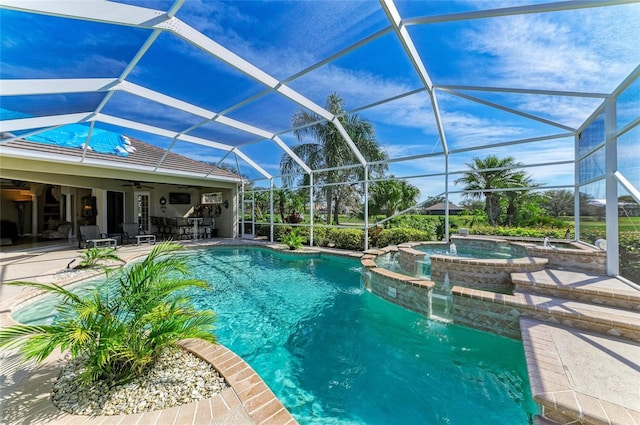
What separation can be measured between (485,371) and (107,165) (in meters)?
14.6

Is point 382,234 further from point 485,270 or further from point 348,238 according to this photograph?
point 485,270

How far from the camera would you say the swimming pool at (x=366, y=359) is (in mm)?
2873

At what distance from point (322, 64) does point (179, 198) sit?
15424 mm

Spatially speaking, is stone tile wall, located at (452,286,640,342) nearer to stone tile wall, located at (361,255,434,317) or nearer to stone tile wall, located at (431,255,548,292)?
stone tile wall, located at (361,255,434,317)

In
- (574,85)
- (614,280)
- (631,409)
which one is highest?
(574,85)

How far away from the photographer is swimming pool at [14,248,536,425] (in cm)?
287

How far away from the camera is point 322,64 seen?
5.59 meters

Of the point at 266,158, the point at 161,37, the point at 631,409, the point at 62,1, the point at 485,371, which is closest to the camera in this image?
the point at 631,409

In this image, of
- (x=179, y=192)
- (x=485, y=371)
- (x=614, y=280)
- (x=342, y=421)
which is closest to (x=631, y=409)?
(x=485, y=371)

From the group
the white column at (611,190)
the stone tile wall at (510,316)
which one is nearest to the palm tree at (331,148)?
the stone tile wall at (510,316)

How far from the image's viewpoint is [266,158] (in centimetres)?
1315

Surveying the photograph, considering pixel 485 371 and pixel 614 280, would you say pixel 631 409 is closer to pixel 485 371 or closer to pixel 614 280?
pixel 485 371

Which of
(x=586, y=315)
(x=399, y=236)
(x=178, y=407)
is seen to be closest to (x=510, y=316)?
(x=586, y=315)

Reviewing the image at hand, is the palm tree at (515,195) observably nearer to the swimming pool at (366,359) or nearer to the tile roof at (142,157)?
the swimming pool at (366,359)
